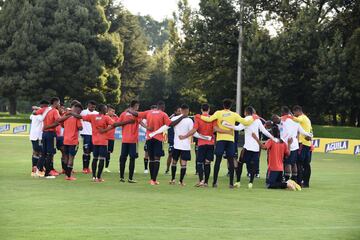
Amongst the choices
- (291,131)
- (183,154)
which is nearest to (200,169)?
(183,154)

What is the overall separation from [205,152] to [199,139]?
0.36m

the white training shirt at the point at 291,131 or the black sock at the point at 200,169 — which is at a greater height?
the white training shirt at the point at 291,131

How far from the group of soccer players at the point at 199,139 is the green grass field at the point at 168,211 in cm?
53

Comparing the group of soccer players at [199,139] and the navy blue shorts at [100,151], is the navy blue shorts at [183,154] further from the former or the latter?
the navy blue shorts at [100,151]

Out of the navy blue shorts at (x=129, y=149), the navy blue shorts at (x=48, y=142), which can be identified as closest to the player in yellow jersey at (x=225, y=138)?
the navy blue shorts at (x=129, y=149)

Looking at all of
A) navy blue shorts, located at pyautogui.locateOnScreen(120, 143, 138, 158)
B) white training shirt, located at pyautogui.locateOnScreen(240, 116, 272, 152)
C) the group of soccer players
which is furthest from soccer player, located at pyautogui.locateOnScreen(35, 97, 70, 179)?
white training shirt, located at pyautogui.locateOnScreen(240, 116, 272, 152)

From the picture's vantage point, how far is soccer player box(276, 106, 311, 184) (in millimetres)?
18703

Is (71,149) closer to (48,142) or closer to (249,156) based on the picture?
(48,142)

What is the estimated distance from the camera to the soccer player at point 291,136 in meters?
18.7

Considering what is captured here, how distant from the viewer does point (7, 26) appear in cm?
6894

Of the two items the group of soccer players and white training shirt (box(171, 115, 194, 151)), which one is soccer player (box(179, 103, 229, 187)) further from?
white training shirt (box(171, 115, 194, 151))

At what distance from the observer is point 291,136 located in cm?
1870

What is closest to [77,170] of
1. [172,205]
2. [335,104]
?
[172,205]

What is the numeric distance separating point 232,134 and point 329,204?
12.5 feet
